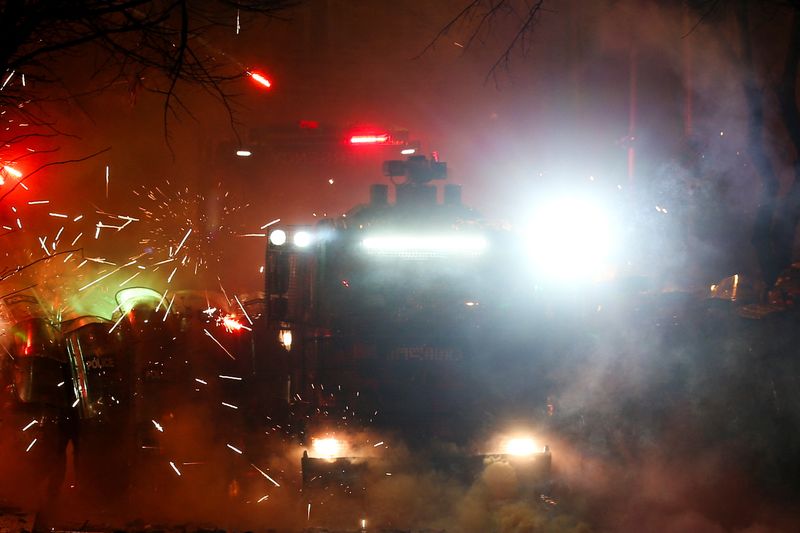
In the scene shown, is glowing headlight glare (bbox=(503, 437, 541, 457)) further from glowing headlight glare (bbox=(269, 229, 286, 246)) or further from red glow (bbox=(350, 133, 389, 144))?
red glow (bbox=(350, 133, 389, 144))

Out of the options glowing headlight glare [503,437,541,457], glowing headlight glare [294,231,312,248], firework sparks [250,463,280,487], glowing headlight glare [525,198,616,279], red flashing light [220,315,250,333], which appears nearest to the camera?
glowing headlight glare [503,437,541,457]

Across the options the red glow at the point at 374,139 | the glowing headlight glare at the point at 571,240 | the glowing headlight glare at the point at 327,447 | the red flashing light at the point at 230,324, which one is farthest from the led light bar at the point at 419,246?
the red glow at the point at 374,139

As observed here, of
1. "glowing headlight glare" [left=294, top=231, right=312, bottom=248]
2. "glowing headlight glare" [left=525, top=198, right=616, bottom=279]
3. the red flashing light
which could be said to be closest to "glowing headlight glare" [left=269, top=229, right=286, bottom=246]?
"glowing headlight glare" [left=294, top=231, right=312, bottom=248]

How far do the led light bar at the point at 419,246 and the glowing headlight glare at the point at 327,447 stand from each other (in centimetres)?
201

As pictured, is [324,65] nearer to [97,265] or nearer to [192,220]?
[192,220]

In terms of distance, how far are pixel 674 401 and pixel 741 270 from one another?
9.35 meters

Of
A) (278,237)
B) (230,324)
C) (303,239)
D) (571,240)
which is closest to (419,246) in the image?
(303,239)

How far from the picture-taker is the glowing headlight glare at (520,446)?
617cm

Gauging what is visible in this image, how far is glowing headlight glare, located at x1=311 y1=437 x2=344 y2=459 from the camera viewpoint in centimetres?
619

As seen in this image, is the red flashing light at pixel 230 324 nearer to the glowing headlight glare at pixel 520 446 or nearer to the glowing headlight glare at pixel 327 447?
the glowing headlight glare at pixel 327 447

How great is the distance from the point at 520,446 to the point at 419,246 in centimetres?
230

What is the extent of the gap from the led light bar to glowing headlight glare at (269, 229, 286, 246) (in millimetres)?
835

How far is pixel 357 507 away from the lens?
5.95 metres

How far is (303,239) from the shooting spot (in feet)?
23.8
